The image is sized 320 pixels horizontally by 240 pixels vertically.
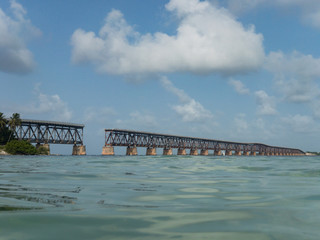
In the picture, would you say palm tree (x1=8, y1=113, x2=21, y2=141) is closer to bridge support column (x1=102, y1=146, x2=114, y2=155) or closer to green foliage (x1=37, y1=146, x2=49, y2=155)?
green foliage (x1=37, y1=146, x2=49, y2=155)

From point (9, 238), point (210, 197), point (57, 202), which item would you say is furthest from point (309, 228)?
point (57, 202)

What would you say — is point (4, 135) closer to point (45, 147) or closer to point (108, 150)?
point (45, 147)

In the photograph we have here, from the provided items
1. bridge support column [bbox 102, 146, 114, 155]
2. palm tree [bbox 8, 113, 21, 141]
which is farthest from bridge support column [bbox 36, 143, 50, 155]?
bridge support column [bbox 102, 146, 114, 155]

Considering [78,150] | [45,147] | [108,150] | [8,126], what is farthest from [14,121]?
[108,150]

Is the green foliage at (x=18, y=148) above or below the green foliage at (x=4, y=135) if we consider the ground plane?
below

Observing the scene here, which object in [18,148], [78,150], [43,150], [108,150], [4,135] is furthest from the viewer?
[108,150]

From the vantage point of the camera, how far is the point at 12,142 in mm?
87688

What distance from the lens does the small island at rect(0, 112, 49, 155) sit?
3346 inches

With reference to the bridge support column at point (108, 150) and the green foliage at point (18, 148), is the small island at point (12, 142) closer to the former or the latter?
the green foliage at point (18, 148)

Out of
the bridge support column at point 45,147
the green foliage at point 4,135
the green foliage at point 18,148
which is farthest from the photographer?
the bridge support column at point 45,147

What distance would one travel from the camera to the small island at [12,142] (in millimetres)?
85000

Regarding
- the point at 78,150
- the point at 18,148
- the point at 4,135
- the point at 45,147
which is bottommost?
the point at 78,150

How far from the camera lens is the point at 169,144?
17900cm

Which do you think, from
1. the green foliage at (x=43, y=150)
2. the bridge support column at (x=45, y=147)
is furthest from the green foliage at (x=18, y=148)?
the bridge support column at (x=45, y=147)
